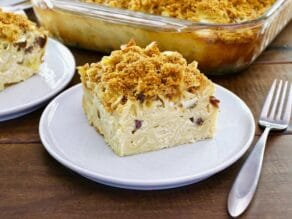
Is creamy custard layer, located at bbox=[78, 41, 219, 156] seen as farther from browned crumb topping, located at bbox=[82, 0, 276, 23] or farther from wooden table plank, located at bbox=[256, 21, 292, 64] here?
wooden table plank, located at bbox=[256, 21, 292, 64]

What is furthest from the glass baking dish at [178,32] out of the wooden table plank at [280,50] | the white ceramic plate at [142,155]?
the white ceramic plate at [142,155]

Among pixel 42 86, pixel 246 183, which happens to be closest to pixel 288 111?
pixel 246 183

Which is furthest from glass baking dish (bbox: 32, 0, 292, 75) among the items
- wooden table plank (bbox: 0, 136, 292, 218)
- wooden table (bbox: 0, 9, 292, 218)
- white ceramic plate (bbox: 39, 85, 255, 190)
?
wooden table plank (bbox: 0, 136, 292, 218)

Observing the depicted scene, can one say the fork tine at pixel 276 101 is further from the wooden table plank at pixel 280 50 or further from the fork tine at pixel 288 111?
the wooden table plank at pixel 280 50

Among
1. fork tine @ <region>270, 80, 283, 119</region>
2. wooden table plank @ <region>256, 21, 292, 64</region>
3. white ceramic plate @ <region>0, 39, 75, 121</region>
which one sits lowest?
wooden table plank @ <region>256, 21, 292, 64</region>

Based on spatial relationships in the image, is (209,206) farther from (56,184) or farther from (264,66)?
(264,66)

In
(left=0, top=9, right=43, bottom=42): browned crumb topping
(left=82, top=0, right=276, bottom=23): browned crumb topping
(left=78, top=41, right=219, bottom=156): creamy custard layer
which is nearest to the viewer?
(left=78, top=41, right=219, bottom=156): creamy custard layer
